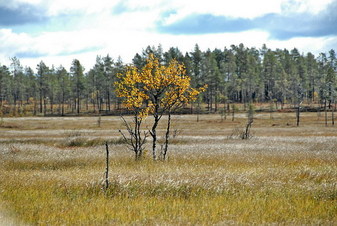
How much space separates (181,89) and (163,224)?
13462 mm

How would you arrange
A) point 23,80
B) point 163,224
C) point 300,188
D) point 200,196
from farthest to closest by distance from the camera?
point 23,80, point 300,188, point 200,196, point 163,224

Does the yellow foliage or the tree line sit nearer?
the yellow foliage

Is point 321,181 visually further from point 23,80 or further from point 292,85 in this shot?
point 23,80

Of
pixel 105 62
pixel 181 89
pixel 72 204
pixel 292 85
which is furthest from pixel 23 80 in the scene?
pixel 72 204

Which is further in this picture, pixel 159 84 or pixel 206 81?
pixel 206 81

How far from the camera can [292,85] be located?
126375 millimetres

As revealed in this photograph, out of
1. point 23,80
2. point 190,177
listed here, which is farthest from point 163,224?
point 23,80

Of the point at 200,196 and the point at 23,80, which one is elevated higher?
the point at 23,80

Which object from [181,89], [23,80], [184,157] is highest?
[23,80]

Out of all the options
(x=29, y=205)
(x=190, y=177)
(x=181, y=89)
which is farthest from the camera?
(x=181, y=89)

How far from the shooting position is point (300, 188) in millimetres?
11258

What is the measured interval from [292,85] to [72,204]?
126894 millimetres

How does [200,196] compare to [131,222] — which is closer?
[131,222]

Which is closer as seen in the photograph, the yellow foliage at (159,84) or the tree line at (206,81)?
the yellow foliage at (159,84)
